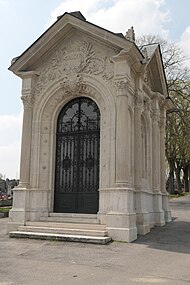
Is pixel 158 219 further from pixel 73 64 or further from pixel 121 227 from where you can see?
pixel 73 64

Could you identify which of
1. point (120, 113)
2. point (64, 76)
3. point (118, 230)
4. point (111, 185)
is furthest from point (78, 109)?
point (118, 230)

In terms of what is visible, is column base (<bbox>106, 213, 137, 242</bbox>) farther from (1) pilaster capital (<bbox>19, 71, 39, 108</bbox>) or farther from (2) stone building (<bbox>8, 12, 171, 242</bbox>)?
(1) pilaster capital (<bbox>19, 71, 39, 108</bbox>)

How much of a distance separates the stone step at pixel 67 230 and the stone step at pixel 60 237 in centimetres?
26

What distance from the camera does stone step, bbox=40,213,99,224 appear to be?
11230mm

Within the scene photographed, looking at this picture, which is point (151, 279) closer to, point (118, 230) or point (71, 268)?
point (71, 268)

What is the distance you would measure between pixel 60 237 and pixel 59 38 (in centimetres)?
729

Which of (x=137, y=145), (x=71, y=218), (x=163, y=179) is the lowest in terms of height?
(x=71, y=218)

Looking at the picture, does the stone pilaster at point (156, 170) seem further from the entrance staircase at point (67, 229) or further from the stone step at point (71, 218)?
the entrance staircase at point (67, 229)

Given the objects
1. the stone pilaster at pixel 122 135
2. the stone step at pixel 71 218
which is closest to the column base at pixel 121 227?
the stone step at pixel 71 218

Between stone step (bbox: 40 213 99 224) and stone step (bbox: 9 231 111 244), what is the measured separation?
44.7 inches

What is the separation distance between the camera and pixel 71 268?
23.5ft

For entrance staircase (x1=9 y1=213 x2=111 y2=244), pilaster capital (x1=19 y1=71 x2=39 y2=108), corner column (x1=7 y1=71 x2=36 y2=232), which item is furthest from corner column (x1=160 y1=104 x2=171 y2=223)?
pilaster capital (x1=19 y1=71 x2=39 y2=108)

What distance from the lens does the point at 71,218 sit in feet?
38.1

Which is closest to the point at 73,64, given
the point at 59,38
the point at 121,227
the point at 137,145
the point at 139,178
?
the point at 59,38
